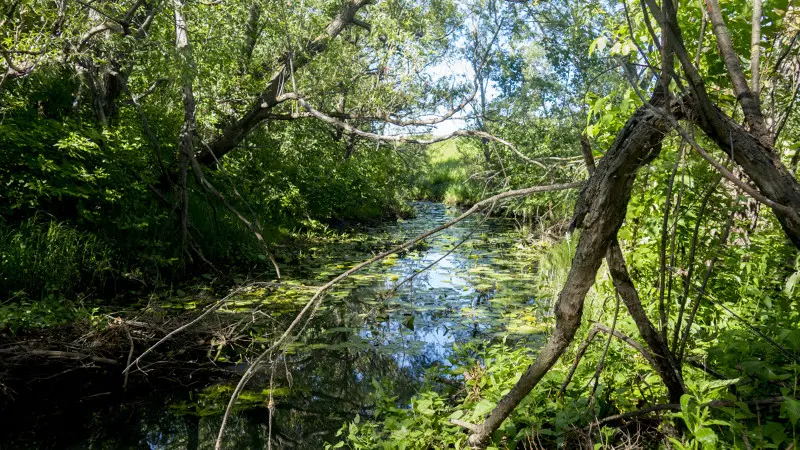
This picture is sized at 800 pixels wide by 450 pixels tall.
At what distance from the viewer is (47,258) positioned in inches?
225

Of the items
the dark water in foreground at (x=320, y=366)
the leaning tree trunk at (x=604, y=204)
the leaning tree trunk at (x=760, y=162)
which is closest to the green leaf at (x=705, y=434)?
the leaning tree trunk at (x=604, y=204)

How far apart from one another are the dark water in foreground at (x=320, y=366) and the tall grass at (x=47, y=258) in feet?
5.39

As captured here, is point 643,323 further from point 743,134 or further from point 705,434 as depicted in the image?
point 743,134

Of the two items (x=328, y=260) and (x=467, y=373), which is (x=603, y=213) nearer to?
(x=467, y=373)

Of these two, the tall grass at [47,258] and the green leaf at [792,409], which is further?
the tall grass at [47,258]

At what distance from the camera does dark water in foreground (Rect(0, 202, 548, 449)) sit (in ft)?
13.0

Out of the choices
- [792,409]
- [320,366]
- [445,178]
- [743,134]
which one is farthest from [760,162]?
[445,178]

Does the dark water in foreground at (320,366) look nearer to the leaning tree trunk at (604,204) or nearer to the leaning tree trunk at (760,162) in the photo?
the leaning tree trunk at (604,204)

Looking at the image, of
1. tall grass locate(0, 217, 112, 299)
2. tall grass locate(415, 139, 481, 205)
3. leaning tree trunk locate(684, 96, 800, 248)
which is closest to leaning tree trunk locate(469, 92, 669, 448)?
leaning tree trunk locate(684, 96, 800, 248)

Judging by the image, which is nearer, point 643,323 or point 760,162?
point 760,162

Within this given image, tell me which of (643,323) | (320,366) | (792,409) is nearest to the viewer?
(792,409)

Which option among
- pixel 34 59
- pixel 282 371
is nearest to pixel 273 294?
pixel 282 371

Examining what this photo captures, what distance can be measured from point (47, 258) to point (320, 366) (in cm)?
311

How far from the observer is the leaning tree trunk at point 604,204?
2.03 meters
